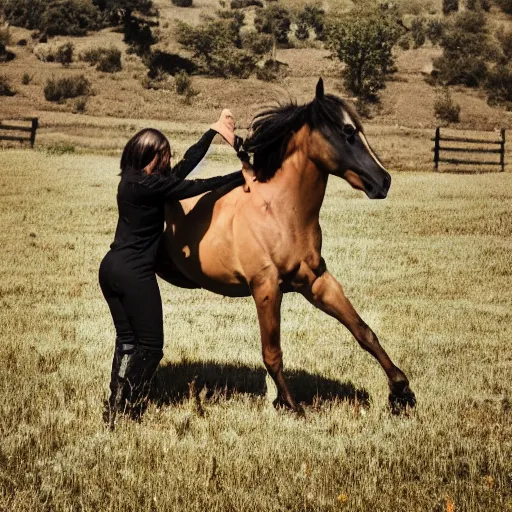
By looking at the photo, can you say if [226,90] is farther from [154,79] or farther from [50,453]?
[50,453]

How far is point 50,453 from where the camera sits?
444 cm

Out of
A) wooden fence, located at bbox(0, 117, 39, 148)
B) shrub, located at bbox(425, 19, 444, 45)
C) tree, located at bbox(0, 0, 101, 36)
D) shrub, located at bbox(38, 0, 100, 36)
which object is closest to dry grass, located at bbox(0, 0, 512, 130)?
shrub, located at bbox(38, 0, 100, 36)

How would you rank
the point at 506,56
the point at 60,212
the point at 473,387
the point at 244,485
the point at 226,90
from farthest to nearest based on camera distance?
the point at 506,56
the point at 226,90
the point at 60,212
the point at 473,387
the point at 244,485

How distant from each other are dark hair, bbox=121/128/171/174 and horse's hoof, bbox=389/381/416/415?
2313 millimetres

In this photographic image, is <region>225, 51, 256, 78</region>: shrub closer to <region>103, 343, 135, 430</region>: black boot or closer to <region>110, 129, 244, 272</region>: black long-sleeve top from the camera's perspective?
<region>110, 129, 244, 272</region>: black long-sleeve top

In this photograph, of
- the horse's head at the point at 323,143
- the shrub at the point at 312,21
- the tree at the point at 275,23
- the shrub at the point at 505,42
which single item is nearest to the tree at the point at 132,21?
the tree at the point at 275,23

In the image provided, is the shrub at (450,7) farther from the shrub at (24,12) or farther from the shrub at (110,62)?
the shrub at (110,62)

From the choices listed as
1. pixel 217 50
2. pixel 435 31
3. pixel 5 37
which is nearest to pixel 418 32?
pixel 435 31

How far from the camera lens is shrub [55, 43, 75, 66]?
55.8 m

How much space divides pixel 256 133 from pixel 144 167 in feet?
2.74

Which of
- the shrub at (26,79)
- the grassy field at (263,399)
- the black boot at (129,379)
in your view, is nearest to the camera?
the grassy field at (263,399)

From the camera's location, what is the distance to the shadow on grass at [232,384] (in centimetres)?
580

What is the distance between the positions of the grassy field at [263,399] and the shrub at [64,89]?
3384 cm

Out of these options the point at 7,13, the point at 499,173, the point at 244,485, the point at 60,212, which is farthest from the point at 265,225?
the point at 7,13
